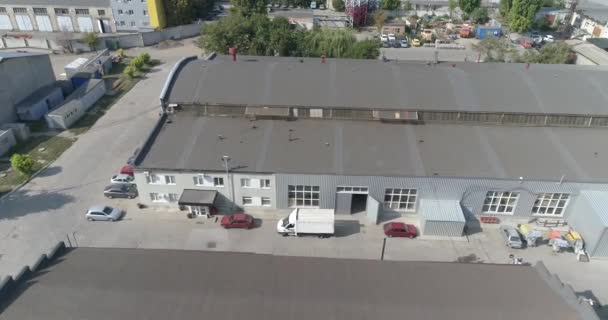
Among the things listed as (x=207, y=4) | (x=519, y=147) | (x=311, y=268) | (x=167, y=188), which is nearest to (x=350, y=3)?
(x=207, y=4)

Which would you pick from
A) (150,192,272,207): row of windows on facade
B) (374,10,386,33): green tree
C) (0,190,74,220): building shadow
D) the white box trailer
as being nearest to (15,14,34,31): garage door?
(0,190,74,220): building shadow

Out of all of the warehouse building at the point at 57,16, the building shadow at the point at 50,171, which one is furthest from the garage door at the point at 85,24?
the building shadow at the point at 50,171

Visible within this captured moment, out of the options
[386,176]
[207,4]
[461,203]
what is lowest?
[461,203]

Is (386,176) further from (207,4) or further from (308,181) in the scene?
(207,4)

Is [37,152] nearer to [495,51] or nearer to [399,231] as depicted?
[399,231]

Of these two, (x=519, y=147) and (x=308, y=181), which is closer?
(x=308, y=181)

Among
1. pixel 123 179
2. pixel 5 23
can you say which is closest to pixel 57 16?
pixel 5 23
